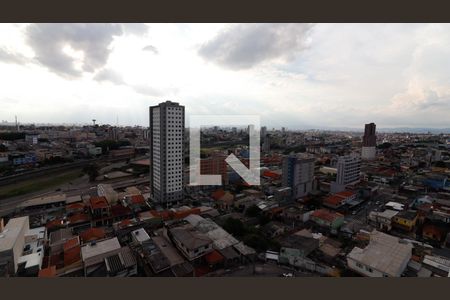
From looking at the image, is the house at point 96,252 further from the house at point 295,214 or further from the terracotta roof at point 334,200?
the terracotta roof at point 334,200

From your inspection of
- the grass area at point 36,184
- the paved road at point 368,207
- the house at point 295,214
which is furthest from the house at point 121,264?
the grass area at point 36,184

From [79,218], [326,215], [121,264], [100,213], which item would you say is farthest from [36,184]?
[326,215]

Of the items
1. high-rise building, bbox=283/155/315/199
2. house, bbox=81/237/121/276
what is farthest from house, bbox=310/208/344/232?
house, bbox=81/237/121/276

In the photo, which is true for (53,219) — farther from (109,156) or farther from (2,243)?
(109,156)

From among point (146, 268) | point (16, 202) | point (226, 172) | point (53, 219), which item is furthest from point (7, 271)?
point (226, 172)

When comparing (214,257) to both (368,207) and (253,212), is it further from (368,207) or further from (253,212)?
(368,207)
